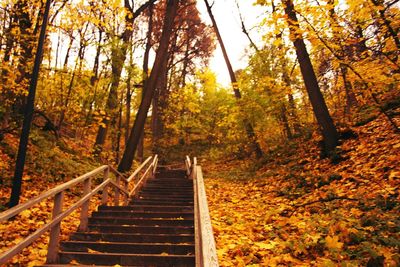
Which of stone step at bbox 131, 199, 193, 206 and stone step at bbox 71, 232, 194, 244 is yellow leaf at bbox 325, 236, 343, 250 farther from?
stone step at bbox 131, 199, 193, 206

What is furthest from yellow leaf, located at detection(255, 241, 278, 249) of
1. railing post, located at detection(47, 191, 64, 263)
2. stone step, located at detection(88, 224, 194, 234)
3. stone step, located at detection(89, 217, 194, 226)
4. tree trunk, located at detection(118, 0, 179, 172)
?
tree trunk, located at detection(118, 0, 179, 172)

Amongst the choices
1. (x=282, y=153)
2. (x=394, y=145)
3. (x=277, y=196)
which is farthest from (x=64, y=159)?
(x=394, y=145)

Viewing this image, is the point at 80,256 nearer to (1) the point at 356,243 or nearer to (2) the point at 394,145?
(1) the point at 356,243

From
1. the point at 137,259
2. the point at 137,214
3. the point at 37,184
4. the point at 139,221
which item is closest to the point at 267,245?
the point at 137,259

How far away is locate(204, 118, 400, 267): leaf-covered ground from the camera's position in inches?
175

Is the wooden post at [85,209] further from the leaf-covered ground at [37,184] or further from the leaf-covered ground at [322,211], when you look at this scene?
the leaf-covered ground at [322,211]

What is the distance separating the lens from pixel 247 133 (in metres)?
16.5

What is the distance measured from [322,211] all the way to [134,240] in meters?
3.67

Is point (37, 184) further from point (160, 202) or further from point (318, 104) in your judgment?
point (318, 104)

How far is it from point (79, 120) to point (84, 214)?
5955mm

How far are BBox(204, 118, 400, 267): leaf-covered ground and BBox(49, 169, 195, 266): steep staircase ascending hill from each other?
0.65 m

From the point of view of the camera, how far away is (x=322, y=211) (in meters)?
6.40

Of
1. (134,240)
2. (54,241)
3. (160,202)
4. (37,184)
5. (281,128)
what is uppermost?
(281,128)

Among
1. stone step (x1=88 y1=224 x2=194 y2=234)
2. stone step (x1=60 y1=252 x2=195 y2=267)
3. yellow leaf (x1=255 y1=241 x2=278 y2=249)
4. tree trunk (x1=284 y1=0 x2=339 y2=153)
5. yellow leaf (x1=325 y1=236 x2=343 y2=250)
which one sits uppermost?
tree trunk (x1=284 y1=0 x2=339 y2=153)
